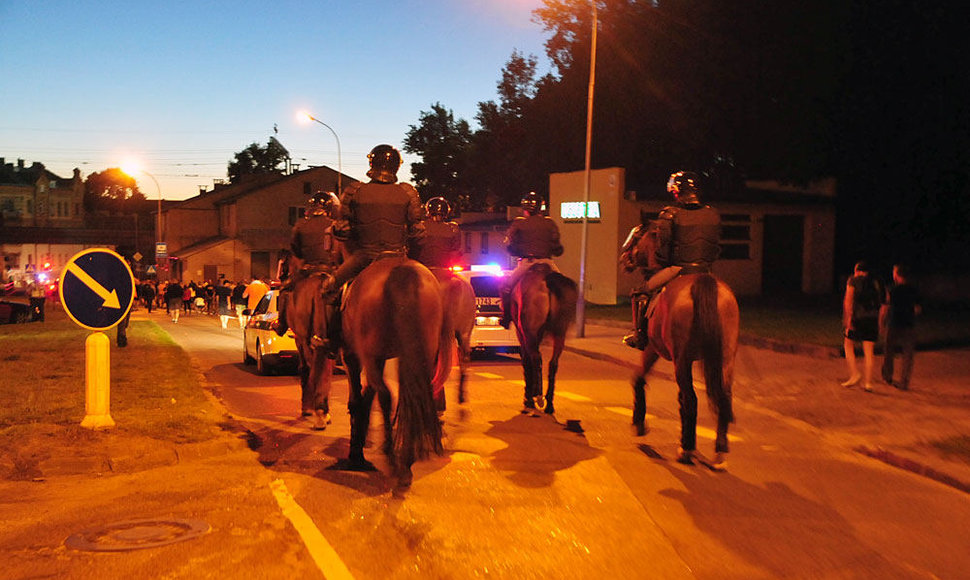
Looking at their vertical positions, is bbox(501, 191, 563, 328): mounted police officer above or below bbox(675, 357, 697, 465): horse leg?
above

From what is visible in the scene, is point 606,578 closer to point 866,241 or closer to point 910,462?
point 910,462

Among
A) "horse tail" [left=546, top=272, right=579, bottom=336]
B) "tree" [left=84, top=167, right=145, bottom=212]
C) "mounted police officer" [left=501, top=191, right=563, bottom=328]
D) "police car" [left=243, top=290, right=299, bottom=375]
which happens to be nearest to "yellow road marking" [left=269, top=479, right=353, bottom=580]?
"horse tail" [left=546, top=272, right=579, bottom=336]

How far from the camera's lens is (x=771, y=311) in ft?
104

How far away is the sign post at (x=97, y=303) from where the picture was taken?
9.99 meters

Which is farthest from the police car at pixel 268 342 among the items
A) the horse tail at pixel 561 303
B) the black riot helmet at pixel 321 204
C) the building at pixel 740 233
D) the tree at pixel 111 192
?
the tree at pixel 111 192

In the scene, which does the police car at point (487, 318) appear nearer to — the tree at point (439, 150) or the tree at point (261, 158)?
the tree at point (439, 150)

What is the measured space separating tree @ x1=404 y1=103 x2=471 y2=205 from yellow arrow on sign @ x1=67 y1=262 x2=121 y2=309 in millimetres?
69369

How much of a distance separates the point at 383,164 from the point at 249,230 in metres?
69.4

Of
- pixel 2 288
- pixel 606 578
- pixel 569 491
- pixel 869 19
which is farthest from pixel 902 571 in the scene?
pixel 2 288

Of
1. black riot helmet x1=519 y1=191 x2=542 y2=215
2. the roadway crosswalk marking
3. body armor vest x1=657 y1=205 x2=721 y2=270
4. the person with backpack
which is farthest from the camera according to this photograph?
the person with backpack

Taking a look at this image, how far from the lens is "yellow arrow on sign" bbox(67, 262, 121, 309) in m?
10.0

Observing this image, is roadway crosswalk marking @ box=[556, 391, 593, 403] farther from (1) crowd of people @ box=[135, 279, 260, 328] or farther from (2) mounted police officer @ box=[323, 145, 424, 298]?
(1) crowd of people @ box=[135, 279, 260, 328]

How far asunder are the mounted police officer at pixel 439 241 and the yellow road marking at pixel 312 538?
4.45 meters

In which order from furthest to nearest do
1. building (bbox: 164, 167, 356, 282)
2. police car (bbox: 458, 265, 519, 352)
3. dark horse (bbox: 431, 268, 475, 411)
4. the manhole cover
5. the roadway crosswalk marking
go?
building (bbox: 164, 167, 356, 282) < police car (bbox: 458, 265, 519, 352) < the roadway crosswalk marking < dark horse (bbox: 431, 268, 475, 411) < the manhole cover
